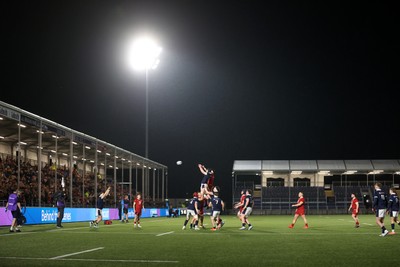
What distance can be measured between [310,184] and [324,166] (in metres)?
4.95

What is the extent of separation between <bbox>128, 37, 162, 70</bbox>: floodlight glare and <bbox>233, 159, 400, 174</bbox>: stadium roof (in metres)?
27.1

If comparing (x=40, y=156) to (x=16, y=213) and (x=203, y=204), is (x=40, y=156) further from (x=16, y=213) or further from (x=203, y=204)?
(x=203, y=204)

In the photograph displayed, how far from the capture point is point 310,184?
253ft

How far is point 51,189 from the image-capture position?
4212 centimetres

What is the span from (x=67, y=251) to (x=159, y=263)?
3.37 meters

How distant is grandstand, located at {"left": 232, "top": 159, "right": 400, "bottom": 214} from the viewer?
7131 cm

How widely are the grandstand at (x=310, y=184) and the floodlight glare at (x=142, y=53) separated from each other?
89.2 ft

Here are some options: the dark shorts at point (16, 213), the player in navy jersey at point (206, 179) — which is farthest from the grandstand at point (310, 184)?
the dark shorts at point (16, 213)

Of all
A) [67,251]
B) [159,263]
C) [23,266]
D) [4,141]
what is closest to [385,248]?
[159,263]

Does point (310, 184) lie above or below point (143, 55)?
below

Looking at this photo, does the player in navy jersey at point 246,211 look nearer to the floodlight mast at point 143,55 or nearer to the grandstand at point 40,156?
the grandstand at point 40,156

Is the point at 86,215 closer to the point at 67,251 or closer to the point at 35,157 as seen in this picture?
the point at 35,157

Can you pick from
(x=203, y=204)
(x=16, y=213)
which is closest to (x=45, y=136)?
(x=203, y=204)

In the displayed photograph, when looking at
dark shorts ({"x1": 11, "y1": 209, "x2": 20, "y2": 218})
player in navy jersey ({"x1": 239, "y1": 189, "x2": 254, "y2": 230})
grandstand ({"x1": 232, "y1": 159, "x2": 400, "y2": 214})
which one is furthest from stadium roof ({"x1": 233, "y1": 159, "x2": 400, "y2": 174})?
dark shorts ({"x1": 11, "y1": 209, "x2": 20, "y2": 218})
